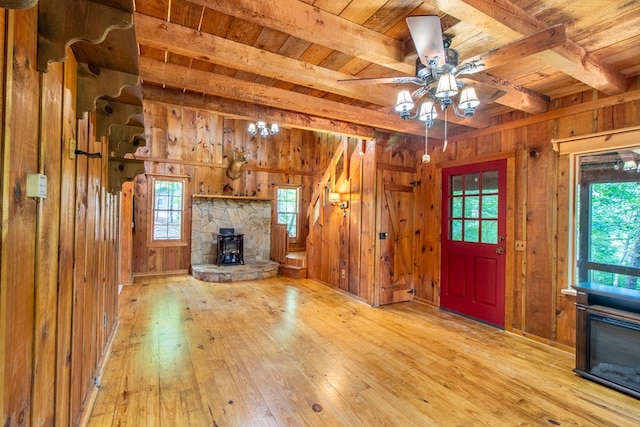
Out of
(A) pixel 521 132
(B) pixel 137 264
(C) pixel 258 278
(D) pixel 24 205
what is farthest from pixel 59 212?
(B) pixel 137 264

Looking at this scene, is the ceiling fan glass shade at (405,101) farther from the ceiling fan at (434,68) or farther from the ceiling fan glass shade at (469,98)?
the ceiling fan glass shade at (469,98)

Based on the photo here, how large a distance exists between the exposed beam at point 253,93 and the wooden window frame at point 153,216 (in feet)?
14.0

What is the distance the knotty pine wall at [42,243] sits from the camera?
0.88 metres

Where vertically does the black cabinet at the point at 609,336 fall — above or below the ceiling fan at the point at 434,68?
below

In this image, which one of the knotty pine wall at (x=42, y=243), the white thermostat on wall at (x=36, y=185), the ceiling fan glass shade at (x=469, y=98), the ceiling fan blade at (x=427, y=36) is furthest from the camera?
the ceiling fan glass shade at (x=469, y=98)

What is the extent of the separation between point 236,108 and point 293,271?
393 cm

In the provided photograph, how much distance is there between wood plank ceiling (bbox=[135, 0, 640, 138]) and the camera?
70.4 inches

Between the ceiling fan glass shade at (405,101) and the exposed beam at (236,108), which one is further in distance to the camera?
the exposed beam at (236,108)

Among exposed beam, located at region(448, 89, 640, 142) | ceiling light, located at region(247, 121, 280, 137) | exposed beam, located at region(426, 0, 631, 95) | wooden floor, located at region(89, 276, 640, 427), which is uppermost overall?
ceiling light, located at region(247, 121, 280, 137)

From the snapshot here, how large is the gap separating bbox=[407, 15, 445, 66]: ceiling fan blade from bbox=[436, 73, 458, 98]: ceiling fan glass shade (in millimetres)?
95

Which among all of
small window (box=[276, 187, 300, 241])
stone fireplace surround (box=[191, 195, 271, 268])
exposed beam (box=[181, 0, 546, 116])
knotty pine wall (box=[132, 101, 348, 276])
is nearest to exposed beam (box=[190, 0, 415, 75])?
exposed beam (box=[181, 0, 546, 116])

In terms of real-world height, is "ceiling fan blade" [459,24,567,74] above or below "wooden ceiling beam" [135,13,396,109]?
below

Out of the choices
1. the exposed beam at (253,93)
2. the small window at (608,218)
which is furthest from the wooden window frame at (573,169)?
the exposed beam at (253,93)

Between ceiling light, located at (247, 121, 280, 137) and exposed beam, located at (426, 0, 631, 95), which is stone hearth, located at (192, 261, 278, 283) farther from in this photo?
exposed beam, located at (426, 0, 631, 95)
